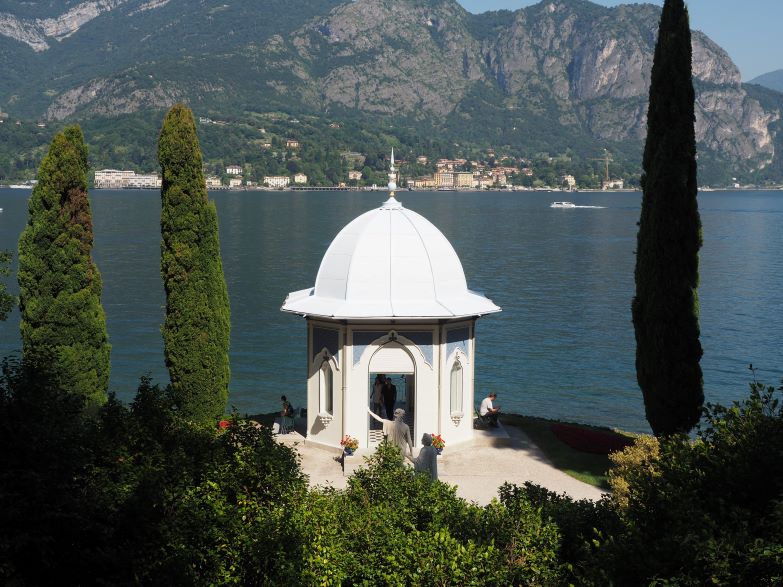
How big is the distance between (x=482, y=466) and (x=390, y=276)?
13.5ft

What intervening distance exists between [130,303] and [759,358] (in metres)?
32.4

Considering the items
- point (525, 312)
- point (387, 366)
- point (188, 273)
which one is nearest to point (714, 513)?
point (387, 366)

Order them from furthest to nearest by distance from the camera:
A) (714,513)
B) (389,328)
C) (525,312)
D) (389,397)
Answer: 1. (525,312)
2. (389,397)
3. (389,328)
4. (714,513)

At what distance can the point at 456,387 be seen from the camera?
19281mm

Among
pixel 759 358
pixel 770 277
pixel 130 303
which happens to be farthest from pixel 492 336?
pixel 770 277

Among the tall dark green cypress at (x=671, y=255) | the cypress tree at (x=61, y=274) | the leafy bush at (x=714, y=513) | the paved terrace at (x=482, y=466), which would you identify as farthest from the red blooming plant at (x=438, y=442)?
Result: the leafy bush at (x=714, y=513)

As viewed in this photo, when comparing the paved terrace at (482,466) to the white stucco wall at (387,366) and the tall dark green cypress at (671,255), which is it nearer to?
the white stucco wall at (387,366)

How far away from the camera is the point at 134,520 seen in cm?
862

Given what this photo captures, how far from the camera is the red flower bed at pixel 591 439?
751 inches

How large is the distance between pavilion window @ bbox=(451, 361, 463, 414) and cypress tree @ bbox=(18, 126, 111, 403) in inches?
291

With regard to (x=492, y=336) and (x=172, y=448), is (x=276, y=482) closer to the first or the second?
(x=172, y=448)

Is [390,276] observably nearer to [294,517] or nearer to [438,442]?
[438,442]

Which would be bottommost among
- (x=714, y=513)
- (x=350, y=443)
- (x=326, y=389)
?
(x=350, y=443)

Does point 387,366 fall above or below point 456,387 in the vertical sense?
above
